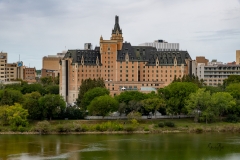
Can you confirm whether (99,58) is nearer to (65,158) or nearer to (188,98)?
(188,98)

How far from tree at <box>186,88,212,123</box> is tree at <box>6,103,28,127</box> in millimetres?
32165

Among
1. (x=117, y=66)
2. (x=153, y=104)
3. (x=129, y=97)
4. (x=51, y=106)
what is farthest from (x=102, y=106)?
(x=117, y=66)

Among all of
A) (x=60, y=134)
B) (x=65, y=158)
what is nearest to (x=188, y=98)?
(x=60, y=134)

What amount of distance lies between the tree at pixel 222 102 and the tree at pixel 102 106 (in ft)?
66.7

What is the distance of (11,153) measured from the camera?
80.4m

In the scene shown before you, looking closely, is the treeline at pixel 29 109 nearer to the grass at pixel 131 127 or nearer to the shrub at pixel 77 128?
the grass at pixel 131 127

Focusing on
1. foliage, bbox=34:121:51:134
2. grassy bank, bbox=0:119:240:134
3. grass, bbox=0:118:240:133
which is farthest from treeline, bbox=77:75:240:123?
foliage, bbox=34:121:51:134

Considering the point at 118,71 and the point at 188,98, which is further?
the point at 118,71

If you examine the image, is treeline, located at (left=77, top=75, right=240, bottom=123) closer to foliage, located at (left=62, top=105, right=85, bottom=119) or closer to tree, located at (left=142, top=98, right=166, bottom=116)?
tree, located at (left=142, top=98, right=166, bottom=116)

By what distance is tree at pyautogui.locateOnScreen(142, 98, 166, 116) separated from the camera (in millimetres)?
112756

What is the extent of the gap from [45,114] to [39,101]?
3.46m

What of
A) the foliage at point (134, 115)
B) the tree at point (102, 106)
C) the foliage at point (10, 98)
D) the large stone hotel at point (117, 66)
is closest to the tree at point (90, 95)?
the tree at point (102, 106)

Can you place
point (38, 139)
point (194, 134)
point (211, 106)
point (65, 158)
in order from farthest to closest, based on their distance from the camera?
1. point (211, 106)
2. point (194, 134)
3. point (38, 139)
4. point (65, 158)

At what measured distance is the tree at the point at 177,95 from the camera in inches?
4459
